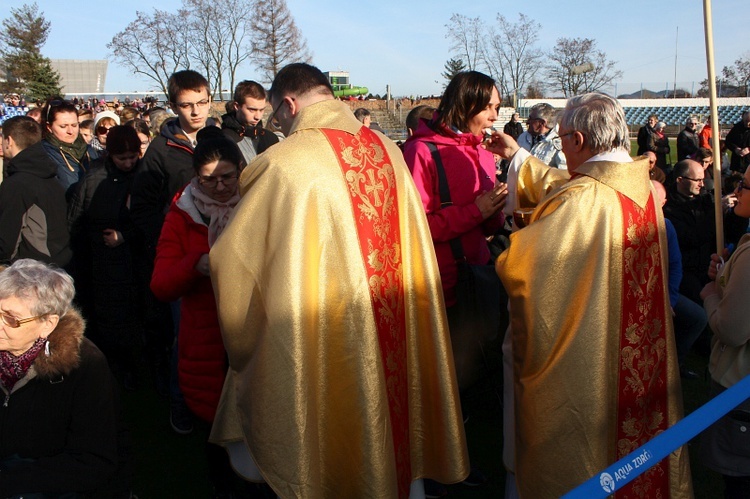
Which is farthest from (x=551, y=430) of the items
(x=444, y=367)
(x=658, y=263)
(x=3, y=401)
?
(x=3, y=401)

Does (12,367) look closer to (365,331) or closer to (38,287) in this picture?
(38,287)

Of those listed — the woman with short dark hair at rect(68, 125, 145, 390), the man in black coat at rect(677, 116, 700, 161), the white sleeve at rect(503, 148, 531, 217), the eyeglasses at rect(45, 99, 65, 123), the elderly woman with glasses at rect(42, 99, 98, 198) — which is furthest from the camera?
the man in black coat at rect(677, 116, 700, 161)

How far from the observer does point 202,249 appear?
2990mm

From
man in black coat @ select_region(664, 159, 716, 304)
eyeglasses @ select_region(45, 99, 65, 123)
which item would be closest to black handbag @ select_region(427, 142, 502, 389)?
man in black coat @ select_region(664, 159, 716, 304)

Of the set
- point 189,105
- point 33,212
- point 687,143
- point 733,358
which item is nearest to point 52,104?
point 33,212

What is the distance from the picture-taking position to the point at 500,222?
3.51 metres

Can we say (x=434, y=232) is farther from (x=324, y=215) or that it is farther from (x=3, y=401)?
(x=3, y=401)

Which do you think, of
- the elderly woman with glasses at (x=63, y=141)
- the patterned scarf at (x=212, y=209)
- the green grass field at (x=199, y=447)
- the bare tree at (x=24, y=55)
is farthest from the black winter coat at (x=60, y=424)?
the bare tree at (x=24, y=55)

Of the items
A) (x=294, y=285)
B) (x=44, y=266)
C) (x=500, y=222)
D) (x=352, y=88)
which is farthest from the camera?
(x=352, y=88)

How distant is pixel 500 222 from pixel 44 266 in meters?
2.17

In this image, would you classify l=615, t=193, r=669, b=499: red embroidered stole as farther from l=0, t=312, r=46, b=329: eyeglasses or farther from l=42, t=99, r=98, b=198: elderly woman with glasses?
l=42, t=99, r=98, b=198: elderly woman with glasses

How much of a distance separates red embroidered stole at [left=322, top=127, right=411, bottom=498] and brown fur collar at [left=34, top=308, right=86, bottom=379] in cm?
107

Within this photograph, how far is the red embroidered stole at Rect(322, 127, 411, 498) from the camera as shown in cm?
241

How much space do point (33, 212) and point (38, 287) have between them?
2053mm
